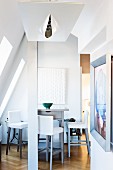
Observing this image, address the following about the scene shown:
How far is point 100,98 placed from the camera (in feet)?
7.64

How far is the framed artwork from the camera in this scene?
6.08 feet

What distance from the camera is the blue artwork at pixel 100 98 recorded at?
215 cm

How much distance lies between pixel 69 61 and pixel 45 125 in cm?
233

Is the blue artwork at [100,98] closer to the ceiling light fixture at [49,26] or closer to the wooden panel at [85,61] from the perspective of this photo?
the ceiling light fixture at [49,26]

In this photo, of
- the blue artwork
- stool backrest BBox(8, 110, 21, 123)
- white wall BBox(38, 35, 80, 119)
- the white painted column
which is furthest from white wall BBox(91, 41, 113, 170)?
white wall BBox(38, 35, 80, 119)

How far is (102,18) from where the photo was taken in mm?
2180

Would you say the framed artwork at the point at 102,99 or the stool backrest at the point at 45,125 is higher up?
the framed artwork at the point at 102,99

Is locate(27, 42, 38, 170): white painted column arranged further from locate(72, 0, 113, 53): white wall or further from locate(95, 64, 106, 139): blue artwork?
locate(95, 64, 106, 139): blue artwork

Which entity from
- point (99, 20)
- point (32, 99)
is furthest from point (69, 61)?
point (99, 20)

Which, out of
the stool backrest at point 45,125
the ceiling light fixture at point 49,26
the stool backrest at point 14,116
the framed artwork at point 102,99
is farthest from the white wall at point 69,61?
the ceiling light fixture at point 49,26

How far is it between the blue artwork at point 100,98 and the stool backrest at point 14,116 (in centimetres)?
331

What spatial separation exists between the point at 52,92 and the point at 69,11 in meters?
4.11

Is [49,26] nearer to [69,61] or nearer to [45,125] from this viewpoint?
[45,125]

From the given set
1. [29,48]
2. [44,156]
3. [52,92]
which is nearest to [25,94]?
[52,92]
